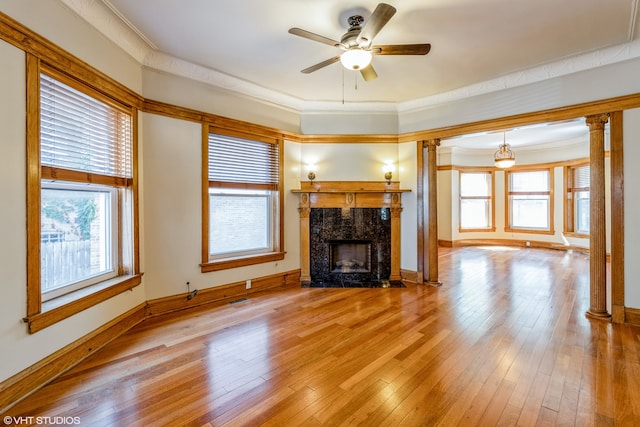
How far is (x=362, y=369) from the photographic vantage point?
229 centimetres

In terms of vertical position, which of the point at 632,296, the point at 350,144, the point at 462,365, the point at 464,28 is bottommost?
the point at 462,365

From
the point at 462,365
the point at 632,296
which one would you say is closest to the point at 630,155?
the point at 632,296

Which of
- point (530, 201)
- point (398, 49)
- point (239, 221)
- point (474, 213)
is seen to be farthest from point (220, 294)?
point (530, 201)

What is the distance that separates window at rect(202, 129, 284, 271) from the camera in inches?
154

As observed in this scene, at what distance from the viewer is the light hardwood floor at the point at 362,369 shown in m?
1.81

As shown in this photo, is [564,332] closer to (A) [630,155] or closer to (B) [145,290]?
(A) [630,155]

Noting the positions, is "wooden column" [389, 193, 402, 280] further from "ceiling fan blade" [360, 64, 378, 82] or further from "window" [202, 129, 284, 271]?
"ceiling fan blade" [360, 64, 378, 82]

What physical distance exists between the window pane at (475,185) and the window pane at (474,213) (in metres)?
0.21

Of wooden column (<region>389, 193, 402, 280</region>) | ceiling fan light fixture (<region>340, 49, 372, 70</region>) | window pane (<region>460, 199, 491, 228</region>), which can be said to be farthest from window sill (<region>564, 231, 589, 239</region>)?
ceiling fan light fixture (<region>340, 49, 372, 70</region>)

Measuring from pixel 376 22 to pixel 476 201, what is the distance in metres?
7.96

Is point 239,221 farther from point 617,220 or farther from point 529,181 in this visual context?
point 529,181

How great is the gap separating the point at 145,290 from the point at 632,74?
5.76 metres

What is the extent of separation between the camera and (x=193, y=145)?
363 centimetres
